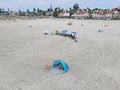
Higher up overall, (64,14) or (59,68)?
(64,14)

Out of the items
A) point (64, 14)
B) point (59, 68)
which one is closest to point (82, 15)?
point (64, 14)

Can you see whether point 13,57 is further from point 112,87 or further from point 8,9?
point 8,9

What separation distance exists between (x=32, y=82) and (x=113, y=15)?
269 ft

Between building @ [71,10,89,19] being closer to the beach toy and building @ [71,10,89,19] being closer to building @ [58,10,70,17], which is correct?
building @ [58,10,70,17]

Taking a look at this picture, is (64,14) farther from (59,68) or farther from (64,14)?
(59,68)

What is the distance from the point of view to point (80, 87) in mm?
6914

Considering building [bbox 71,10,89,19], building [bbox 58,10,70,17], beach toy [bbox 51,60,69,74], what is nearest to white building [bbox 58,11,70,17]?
building [bbox 58,10,70,17]

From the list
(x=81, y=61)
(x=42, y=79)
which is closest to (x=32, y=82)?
(x=42, y=79)

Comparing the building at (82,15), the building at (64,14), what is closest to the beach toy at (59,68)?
the building at (82,15)

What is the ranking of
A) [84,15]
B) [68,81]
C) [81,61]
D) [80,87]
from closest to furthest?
[80,87] < [68,81] < [81,61] < [84,15]

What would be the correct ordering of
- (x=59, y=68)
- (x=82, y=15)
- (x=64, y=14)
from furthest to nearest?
(x=64, y=14)
(x=82, y=15)
(x=59, y=68)

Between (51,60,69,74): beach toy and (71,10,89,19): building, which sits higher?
(71,10,89,19): building

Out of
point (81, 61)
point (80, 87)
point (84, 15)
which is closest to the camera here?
point (80, 87)

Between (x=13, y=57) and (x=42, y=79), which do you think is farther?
(x=13, y=57)
